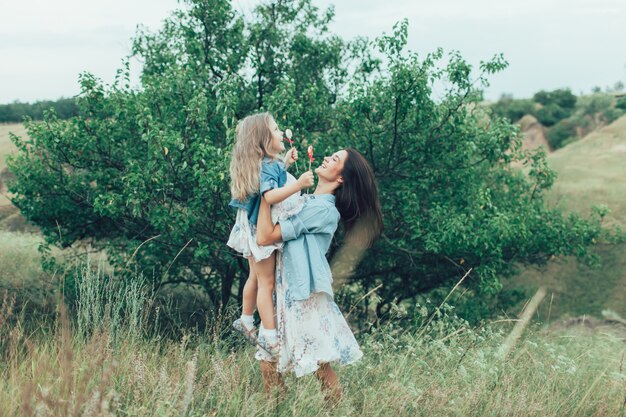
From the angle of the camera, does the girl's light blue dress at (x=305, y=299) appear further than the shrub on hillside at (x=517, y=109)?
No

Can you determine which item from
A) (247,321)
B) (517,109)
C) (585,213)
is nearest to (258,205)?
(247,321)

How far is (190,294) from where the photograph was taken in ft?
37.8

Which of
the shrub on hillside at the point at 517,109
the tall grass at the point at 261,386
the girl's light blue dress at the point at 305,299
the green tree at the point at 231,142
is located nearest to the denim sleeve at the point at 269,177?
the girl's light blue dress at the point at 305,299

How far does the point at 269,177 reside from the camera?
4.43m

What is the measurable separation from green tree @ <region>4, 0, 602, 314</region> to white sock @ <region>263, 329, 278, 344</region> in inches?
131

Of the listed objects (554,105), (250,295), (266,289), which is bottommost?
(554,105)

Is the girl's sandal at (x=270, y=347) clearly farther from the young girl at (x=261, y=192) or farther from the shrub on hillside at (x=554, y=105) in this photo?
the shrub on hillside at (x=554, y=105)

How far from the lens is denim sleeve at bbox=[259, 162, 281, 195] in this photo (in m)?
4.40

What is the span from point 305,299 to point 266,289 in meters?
0.30

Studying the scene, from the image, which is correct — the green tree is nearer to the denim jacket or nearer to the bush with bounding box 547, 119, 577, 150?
the denim jacket

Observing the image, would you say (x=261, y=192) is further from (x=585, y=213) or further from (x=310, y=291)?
(x=585, y=213)

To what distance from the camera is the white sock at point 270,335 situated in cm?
449

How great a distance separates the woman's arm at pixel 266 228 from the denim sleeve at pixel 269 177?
100 millimetres

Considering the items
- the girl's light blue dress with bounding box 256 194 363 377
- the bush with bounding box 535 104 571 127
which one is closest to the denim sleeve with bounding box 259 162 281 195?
the girl's light blue dress with bounding box 256 194 363 377
